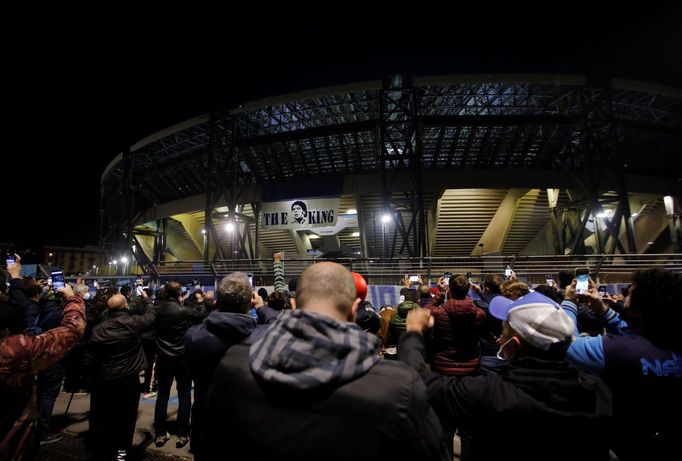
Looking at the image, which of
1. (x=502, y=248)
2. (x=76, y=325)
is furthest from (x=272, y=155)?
(x=76, y=325)

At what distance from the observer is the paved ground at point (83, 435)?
4.05m

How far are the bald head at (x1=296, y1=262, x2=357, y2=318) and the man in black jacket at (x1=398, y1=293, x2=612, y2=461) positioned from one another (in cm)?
46

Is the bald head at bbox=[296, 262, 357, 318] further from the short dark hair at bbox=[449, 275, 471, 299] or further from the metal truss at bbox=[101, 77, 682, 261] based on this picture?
the metal truss at bbox=[101, 77, 682, 261]

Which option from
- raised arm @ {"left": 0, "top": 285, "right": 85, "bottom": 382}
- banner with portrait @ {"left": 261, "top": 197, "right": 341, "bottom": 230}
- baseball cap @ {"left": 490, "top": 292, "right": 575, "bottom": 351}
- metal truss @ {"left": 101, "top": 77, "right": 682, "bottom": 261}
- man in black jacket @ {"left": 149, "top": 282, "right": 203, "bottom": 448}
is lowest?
man in black jacket @ {"left": 149, "top": 282, "right": 203, "bottom": 448}

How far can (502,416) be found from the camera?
153 cm

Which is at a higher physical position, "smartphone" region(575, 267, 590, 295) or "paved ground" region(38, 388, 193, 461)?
"smartphone" region(575, 267, 590, 295)

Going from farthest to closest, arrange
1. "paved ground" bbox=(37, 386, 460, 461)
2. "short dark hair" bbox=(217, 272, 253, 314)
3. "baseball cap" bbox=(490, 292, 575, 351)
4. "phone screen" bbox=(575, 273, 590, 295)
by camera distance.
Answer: "paved ground" bbox=(37, 386, 460, 461), "phone screen" bbox=(575, 273, 590, 295), "short dark hair" bbox=(217, 272, 253, 314), "baseball cap" bbox=(490, 292, 575, 351)

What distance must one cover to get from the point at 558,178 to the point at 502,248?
5734 mm

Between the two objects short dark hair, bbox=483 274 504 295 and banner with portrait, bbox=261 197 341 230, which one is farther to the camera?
banner with portrait, bbox=261 197 341 230

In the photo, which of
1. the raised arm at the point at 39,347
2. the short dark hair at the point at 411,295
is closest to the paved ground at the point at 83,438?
the short dark hair at the point at 411,295

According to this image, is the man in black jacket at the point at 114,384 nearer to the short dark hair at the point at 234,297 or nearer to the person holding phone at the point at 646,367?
the short dark hair at the point at 234,297

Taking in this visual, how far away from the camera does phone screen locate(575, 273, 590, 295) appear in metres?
2.76

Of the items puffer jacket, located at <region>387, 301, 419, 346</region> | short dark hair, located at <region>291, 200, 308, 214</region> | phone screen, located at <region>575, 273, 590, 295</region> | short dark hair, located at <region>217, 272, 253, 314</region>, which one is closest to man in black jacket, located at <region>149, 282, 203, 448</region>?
short dark hair, located at <region>217, 272, 253, 314</region>

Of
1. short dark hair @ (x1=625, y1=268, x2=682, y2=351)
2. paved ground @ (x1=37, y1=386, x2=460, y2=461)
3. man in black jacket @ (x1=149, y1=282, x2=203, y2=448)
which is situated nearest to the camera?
short dark hair @ (x1=625, y1=268, x2=682, y2=351)
